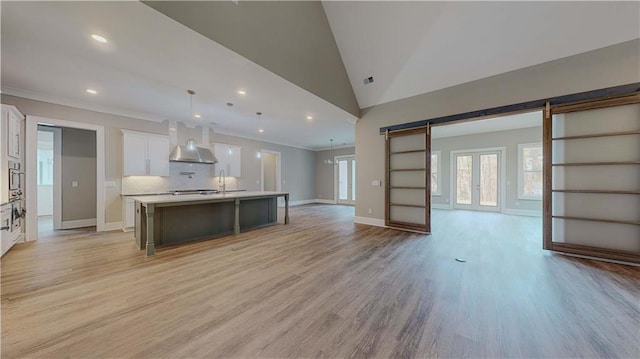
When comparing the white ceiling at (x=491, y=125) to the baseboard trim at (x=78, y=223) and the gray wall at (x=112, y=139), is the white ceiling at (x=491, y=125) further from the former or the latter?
the baseboard trim at (x=78, y=223)

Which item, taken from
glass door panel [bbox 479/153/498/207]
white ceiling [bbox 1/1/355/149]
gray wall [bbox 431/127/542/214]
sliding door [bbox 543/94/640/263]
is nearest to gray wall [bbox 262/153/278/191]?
white ceiling [bbox 1/1/355/149]

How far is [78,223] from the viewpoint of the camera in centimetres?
563

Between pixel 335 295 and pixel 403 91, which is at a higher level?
pixel 403 91

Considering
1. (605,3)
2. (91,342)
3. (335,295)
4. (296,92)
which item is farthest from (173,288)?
(605,3)

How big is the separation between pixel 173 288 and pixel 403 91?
5.27 metres

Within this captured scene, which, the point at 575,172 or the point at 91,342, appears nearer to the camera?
the point at 91,342

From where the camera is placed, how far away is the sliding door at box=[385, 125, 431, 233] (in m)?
4.85

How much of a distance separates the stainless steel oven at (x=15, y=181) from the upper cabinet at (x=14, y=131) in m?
0.14

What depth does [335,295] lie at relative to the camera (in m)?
2.26

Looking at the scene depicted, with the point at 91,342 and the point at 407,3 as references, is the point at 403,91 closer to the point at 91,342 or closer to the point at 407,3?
the point at 407,3

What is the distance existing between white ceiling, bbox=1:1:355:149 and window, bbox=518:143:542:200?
629cm

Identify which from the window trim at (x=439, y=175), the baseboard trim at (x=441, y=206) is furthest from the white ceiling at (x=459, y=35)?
the baseboard trim at (x=441, y=206)

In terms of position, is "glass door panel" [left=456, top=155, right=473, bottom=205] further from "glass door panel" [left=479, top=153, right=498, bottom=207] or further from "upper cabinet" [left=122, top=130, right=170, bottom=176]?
"upper cabinet" [left=122, top=130, right=170, bottom=176]

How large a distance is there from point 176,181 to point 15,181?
109 inches
